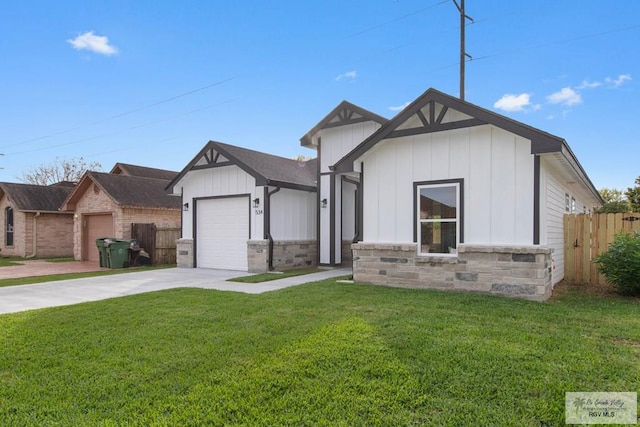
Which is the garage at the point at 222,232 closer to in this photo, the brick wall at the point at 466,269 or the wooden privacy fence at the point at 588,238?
the brick wall at the point at 466,269

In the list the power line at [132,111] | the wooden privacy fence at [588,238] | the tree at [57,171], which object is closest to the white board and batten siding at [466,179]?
the wooden privacy fence at [588,238]

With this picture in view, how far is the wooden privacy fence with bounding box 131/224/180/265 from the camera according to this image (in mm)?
16250

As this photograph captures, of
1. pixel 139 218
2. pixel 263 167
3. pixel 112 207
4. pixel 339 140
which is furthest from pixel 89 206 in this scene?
pixel 339 140

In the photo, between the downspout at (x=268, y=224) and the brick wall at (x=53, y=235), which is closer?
the downspout at (x=268, y=224)

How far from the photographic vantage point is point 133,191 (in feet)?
61.5

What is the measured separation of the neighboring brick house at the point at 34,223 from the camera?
20797mm

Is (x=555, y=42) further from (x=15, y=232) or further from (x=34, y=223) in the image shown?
(x=15, y=232)

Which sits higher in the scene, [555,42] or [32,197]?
[555,42]

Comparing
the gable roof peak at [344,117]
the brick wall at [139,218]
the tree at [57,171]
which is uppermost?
the tree at [57,171]

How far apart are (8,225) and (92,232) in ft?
23.1

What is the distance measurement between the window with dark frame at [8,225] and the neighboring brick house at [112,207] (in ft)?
17.3

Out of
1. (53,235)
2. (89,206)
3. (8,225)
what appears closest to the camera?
(89,206)

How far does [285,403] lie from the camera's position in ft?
10.2

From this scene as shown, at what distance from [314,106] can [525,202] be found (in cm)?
1441
